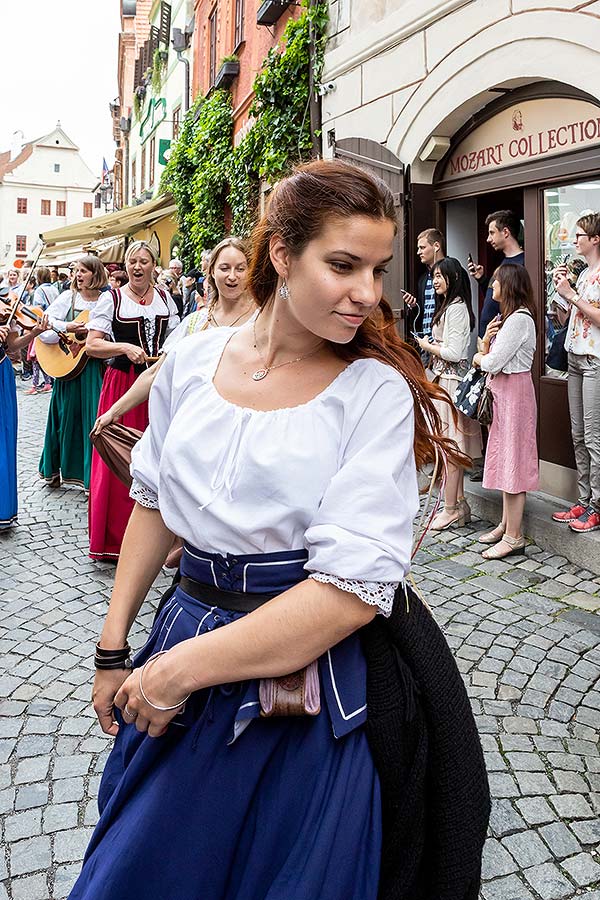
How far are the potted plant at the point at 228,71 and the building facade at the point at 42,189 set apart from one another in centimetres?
6088

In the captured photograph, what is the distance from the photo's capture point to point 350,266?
147cm

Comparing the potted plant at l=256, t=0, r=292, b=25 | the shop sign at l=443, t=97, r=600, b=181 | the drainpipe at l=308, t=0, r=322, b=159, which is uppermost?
the potted plant at l=256, t=0, r=292, b=25

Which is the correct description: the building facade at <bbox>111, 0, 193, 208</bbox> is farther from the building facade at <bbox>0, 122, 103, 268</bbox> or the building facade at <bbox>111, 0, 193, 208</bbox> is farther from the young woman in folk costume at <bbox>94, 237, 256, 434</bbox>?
the building facade at <bbox>0, 122, 103, 268</bbox>

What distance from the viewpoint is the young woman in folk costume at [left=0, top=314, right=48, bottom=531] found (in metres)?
6.22

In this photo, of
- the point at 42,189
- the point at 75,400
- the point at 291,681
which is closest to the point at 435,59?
the point at 75,400

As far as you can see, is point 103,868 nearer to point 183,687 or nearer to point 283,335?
point 183,687

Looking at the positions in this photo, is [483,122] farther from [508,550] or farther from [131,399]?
[131,399]

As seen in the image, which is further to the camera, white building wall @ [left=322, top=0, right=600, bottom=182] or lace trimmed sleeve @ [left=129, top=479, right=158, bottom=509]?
white building wall @ [left=322, top=0, right=600, bottom=182]

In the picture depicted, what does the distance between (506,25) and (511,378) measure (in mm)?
2871

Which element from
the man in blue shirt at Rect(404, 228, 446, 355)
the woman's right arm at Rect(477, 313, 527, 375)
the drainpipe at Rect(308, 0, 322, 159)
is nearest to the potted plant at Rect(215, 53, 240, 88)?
the drainpipe at Rect(308, 0, 322, 159)

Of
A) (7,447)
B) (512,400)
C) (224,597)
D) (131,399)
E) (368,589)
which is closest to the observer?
(368,589)

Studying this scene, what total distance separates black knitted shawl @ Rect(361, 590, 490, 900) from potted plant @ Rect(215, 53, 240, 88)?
1353cm

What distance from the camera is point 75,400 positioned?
7.18m

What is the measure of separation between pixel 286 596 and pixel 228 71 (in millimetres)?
13718
